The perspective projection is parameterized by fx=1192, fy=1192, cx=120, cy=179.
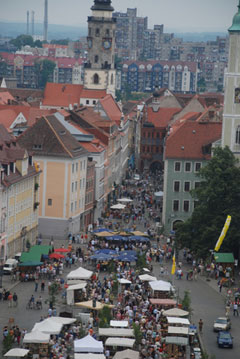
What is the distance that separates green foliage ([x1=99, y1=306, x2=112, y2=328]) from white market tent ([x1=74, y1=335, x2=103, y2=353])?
4.26 meters

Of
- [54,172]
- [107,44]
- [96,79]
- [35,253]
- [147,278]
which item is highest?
[107,44]

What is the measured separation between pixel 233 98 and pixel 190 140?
835 cm

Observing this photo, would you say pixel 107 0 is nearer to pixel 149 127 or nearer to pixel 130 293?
pixel 149 127

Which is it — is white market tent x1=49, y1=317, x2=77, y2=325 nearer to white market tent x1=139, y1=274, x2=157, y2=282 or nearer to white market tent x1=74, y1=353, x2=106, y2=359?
white market tent x1=74, y1=353, x2=106, y2=359

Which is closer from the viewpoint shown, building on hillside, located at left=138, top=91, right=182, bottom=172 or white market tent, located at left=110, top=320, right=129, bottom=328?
white market tent, located at left=110, top=320, right=129, bottom=328

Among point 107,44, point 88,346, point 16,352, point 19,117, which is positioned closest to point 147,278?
point 88,346

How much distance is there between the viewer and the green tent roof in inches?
3307

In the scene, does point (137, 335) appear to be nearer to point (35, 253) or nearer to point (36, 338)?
point (36, 338)

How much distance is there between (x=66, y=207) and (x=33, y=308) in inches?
1194

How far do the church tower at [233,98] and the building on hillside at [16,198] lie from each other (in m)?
17.9

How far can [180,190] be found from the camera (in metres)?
108

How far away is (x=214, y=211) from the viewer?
3533 inches

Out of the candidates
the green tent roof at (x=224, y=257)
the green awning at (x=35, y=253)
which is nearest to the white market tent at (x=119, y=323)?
the green awning at (x=35, y=253)

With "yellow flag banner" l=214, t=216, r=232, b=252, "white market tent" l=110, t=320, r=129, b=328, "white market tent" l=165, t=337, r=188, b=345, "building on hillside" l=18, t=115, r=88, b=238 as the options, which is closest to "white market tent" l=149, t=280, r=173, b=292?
"yellow flag banner" l=214, t=216, r=232, b=252
